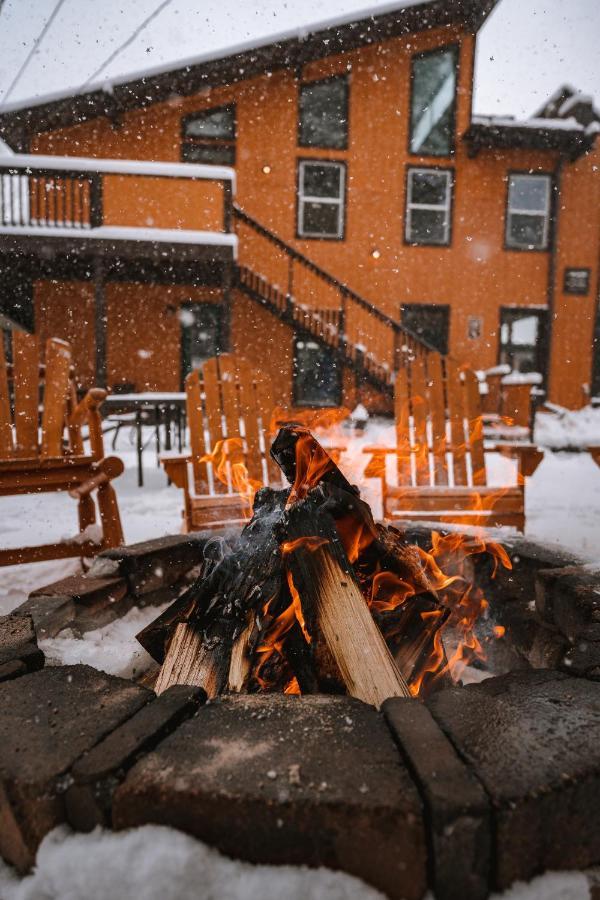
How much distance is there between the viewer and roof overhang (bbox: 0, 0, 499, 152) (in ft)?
38.7

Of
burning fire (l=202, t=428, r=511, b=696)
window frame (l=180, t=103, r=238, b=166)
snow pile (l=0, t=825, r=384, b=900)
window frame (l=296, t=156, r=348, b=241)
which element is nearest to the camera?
snow pile (l=0, t=825, r=384, b=900)

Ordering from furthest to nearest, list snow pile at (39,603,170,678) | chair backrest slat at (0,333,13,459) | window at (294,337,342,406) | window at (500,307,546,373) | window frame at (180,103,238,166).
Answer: window at (500,307,546,373) → window at (294,337,342,406) → window frame at (180,103,238,166) → chair backrest slat at (0,333,13,459) → snow pile at (39,603,170,678)

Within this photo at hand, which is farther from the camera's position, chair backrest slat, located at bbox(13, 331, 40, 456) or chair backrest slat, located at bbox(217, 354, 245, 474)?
chair backrest slat, located at bbox(217, 354, 245, 474)

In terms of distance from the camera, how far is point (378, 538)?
6.54 feet

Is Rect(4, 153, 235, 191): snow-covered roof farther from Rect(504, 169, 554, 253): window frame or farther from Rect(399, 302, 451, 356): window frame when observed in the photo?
Rect(504, 169, 554, 253): window frame

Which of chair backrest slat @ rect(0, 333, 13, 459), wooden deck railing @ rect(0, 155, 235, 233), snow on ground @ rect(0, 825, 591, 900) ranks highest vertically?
wooden deck railing @ rect(0, 155, 235, 233)

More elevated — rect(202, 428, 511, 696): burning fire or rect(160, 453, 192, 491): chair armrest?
rect(160, 453, 192, 491): chair armrest

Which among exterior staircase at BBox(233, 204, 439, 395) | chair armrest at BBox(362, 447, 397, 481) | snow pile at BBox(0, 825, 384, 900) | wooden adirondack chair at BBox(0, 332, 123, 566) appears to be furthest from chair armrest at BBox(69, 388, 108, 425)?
exterior staircase at BBox(233, 204, 439, 395)

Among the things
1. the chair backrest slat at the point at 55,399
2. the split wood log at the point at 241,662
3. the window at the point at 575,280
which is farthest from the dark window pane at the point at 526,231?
the split wood log at the point at 241,662

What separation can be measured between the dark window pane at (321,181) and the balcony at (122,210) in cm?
326

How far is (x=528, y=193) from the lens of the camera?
541 inches

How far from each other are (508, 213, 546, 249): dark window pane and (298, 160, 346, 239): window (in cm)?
455

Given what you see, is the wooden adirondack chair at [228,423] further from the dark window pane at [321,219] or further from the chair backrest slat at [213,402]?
the dark window pane at [321,219]

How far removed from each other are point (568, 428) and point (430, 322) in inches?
170
